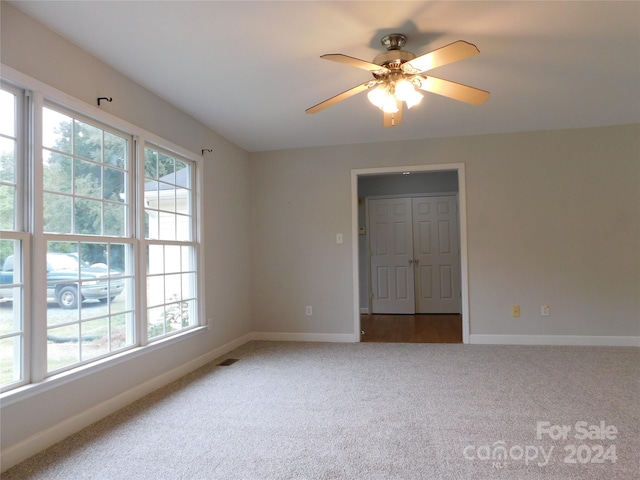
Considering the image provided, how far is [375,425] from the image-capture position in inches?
93.6

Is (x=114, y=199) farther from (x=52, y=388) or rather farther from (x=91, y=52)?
(x=52, y=388)

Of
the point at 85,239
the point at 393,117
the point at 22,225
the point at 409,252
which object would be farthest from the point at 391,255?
the point at 22,225

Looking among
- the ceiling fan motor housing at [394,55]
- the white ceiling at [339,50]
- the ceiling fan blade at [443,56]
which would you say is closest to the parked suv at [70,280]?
the white ceiling at [339,50]

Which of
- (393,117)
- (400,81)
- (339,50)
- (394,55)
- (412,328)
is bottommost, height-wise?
(412,328)

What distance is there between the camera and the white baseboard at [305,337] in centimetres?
471

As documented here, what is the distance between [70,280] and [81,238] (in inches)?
10.0

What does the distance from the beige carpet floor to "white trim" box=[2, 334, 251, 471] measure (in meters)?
0.05

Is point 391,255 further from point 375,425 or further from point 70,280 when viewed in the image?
point 70,280

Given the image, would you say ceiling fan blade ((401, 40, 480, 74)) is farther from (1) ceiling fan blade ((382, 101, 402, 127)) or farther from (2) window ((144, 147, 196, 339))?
(2) window ((144, 147, 196, 339))

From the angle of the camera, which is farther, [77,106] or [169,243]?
[169,243]

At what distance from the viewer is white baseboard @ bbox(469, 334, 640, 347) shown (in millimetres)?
4180

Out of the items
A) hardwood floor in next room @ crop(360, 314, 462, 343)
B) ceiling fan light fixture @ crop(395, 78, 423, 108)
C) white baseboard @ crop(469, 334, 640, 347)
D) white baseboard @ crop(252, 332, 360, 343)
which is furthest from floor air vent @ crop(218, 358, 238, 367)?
ceiling fan light fixture @ crop(395, 78, 423, 108)

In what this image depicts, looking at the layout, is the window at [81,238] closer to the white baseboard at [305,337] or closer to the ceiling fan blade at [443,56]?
the white baseboard at [305,337]

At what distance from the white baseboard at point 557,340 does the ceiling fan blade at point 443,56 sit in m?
3.13
